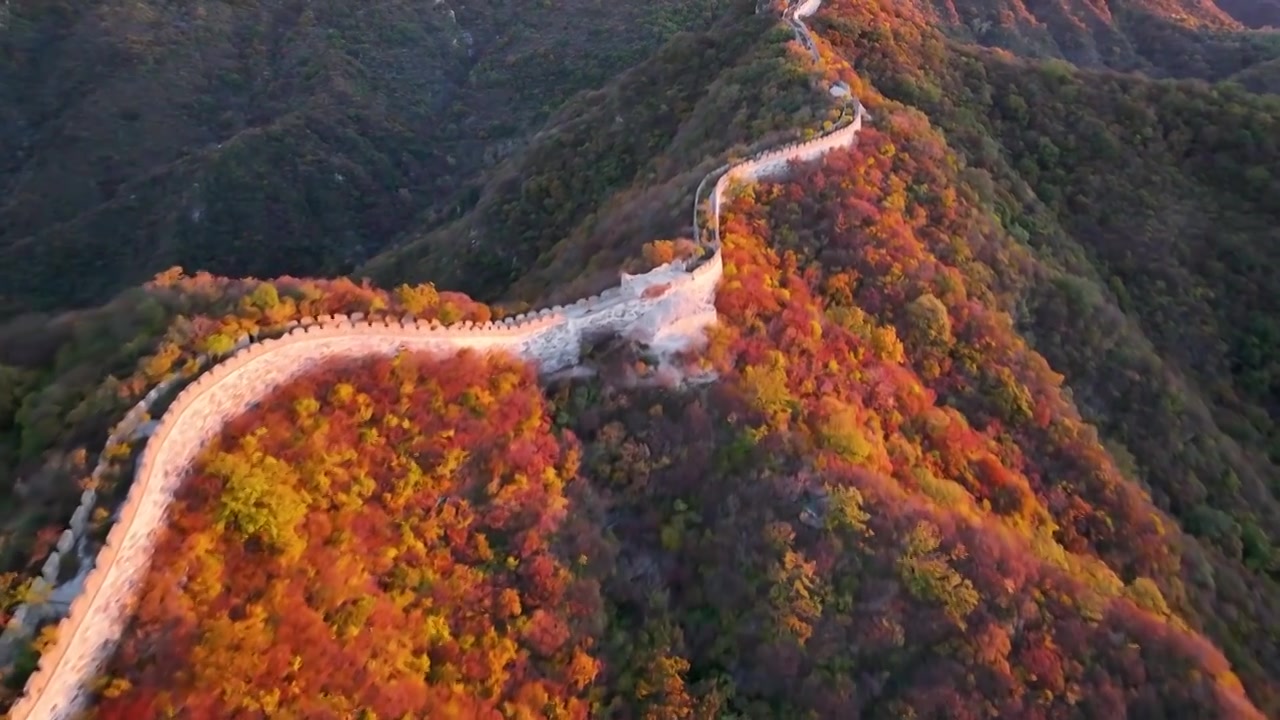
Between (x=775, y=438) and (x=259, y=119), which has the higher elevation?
(x=775, y=438)

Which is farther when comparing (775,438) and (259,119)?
(259,119)

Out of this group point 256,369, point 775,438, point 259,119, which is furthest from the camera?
point 259,119

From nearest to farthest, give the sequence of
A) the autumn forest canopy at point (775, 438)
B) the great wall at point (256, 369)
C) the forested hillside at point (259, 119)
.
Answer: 1. the great wall at point (256, 369)
2. the autumn forest canopy at point (775, 438)
3. the forested hillside at point (259, 119)

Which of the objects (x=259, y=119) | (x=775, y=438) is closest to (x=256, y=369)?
(x=775, y=438)

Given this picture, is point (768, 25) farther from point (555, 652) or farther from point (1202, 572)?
point (555, 652)

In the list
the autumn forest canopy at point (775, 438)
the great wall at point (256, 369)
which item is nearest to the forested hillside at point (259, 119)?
the autumn forest canopy at point (775, 438)

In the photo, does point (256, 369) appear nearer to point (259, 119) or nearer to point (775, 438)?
point (775, 438)

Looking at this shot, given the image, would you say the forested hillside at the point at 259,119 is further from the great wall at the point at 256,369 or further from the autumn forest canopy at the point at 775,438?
the great wall at the point at 256,369

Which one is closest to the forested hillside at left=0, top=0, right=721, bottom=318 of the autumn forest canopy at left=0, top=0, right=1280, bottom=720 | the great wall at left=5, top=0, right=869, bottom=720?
the autumn forest canopy at left=0, top=0, right=1280, bottom=720
